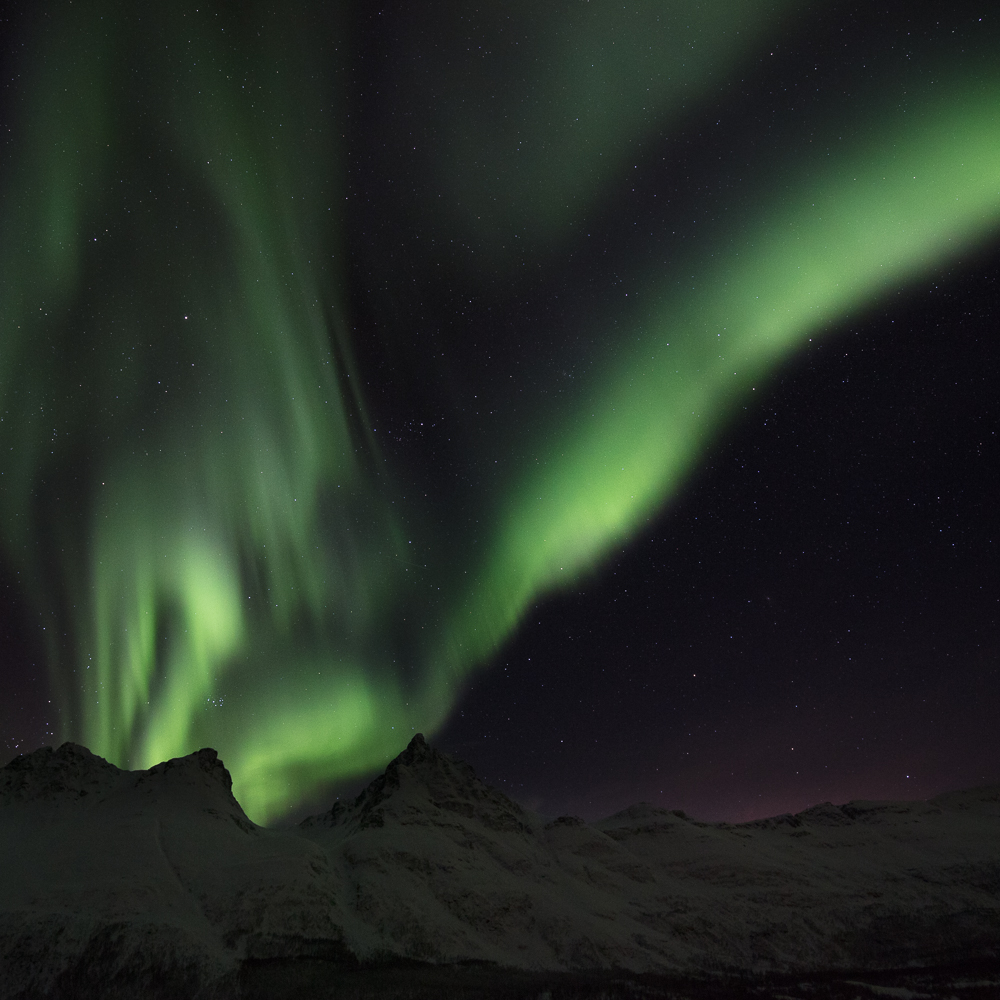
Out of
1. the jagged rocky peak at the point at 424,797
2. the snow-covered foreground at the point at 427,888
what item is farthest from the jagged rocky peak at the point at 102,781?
the jagged rocky peak at the point at 424,797

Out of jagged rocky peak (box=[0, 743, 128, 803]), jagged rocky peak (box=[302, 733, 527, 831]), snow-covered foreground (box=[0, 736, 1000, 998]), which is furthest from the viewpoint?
jagged rocky peak (box=[302, 733, 527, 831])

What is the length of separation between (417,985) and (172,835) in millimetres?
52228

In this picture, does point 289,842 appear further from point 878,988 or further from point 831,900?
point 831,900

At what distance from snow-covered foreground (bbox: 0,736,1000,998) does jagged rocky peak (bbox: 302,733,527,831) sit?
58 centimetres

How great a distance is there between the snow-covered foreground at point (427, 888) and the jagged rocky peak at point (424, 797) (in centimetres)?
58

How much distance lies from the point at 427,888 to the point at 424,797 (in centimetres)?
4221

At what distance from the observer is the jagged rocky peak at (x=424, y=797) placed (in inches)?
4921

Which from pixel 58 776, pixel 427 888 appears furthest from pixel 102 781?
pixel 427 888

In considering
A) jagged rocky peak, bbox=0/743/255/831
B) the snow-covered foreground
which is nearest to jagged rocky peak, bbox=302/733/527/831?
the snow-covered foreground

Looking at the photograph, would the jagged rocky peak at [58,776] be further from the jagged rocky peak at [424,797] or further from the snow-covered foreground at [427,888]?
the jagged rocky peak at [424,797]

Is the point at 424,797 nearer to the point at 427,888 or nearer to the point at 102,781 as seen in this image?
the point at 427,888

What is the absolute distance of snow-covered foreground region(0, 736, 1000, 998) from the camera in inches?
2630

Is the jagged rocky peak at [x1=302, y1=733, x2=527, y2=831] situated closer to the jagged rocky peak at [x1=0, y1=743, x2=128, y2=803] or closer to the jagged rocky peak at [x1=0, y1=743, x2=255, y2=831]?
the jagged rocky peak at [x1=0, y1=743, x2=255, y2=831]

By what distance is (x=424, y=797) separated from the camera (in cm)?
13188
